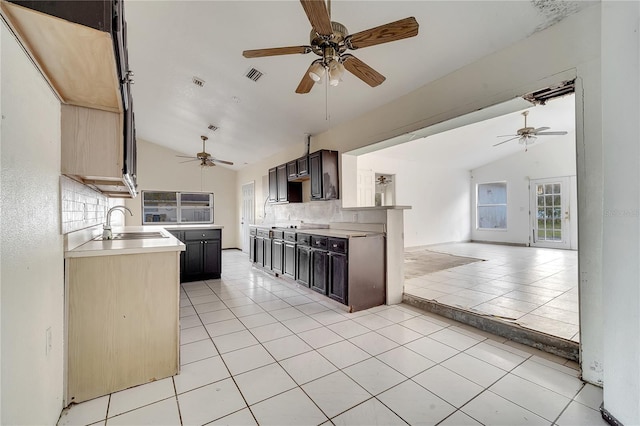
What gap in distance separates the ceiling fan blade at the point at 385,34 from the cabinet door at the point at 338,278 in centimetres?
221

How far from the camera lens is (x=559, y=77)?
6.82 feet

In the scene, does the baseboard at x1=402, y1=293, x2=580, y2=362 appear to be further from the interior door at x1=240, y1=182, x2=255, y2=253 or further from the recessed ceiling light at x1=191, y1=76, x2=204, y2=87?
the interior door at x1=240, y1=182, x2=255, y2=253

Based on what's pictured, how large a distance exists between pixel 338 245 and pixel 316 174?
1474mm

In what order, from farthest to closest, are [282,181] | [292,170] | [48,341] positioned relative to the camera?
[282,181] → [292,170] → [48,341]

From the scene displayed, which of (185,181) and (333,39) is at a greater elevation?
(333,39)

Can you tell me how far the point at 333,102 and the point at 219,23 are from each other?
1624mm

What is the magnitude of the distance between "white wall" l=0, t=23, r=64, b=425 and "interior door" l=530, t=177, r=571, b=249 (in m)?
10.1

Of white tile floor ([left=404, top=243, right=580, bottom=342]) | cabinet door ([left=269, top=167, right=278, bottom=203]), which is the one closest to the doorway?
white tile floor ([left=404, top=243, right=580, bottom=342])

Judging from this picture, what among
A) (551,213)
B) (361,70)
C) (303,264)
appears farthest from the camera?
(551,213)

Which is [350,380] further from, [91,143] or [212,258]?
[212,258]

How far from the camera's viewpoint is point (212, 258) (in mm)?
4977

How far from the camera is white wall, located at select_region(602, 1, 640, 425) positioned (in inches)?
58.4

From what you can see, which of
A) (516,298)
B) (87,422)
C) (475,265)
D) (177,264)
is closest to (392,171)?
(475,265)

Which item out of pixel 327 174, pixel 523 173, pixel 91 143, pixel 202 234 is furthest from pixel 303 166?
pixel 523 173
